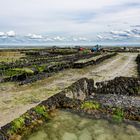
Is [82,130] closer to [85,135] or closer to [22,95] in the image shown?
[85,135]

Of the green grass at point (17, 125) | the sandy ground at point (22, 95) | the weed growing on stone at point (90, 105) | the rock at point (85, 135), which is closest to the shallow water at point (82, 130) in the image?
the rock at point (85, 135)

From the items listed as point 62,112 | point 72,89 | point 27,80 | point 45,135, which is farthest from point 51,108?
point 27,80

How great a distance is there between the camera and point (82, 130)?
10633mm

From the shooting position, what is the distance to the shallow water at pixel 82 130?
10091mm

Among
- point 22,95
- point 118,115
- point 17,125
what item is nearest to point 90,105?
point 118,115

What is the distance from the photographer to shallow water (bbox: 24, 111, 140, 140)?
10091mm

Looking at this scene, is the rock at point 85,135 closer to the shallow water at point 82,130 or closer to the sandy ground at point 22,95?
the shallow water at point 82,130

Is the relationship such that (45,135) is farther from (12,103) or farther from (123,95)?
(123,95)

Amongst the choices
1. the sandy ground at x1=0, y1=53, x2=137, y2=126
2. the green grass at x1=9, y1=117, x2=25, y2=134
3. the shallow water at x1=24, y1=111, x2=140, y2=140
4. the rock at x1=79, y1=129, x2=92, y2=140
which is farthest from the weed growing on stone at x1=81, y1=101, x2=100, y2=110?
the sandy ground at x1=0, y1=53, x2=137, y2=126

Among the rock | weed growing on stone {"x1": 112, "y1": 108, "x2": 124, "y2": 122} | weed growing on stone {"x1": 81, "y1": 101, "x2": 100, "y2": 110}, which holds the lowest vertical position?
the rock

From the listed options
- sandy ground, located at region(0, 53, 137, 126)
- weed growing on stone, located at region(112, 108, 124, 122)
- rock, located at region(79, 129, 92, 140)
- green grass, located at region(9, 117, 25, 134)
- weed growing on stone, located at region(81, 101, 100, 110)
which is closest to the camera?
green grass, located at region(9, 117, 25, 134)

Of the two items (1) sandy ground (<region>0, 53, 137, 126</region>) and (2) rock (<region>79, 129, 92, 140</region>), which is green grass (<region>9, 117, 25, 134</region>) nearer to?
(2) rock (<region>79, 129, 92, 140</region>)

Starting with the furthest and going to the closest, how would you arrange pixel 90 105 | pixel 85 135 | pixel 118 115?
pixel 90 105, pixel 118 115, pixel 85 135

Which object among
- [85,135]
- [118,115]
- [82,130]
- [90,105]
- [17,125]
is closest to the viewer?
[17,125]
